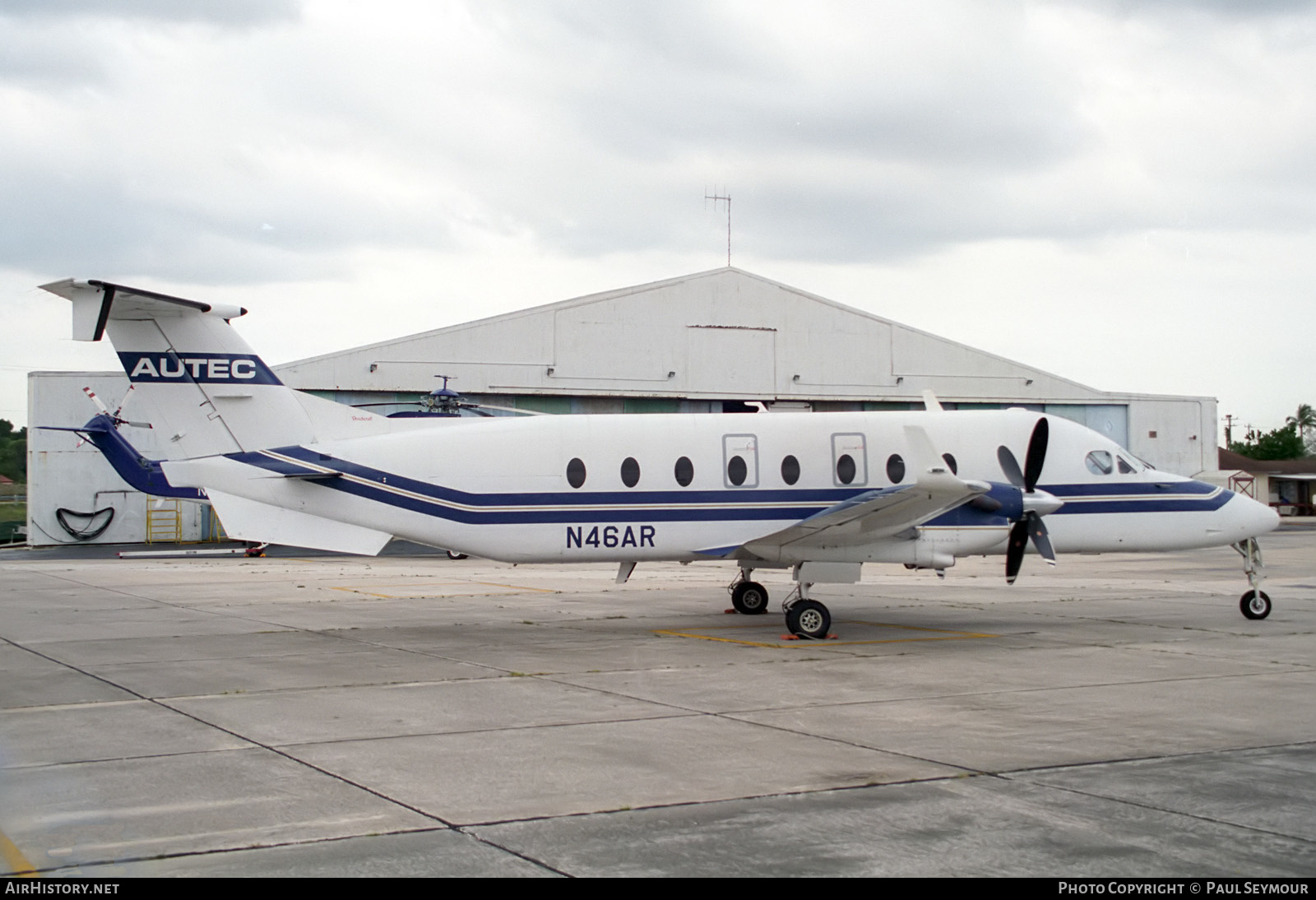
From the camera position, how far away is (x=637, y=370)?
52125 mm

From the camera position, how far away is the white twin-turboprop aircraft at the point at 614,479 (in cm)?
1733

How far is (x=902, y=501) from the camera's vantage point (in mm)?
16078

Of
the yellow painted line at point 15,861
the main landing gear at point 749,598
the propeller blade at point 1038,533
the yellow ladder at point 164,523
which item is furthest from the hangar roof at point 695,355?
the yellow painted line at point 15,861

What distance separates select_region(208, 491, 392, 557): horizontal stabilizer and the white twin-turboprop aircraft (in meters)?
0.03

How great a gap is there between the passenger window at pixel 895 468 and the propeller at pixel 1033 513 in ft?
6.39

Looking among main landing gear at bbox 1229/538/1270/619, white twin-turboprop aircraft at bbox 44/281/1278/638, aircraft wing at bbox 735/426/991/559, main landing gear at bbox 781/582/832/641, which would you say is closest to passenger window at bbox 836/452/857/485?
white twin-turboprop aircraft at bbox 44/281/1278/638

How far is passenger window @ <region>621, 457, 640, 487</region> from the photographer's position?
18.1 meters

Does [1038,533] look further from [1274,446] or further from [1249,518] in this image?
[1274,446]

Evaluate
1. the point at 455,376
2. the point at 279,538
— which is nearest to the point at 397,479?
the point at 279,538

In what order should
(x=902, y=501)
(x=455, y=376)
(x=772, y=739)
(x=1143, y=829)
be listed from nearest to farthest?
1. (x=1143, y=829)
2. (x=772, y=739)
3. (x=902, y=501)
4. (x=455, y=376)

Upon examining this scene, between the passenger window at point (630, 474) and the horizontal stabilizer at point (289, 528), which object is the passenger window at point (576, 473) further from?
the horizontal stabilizer at point (289, 528)

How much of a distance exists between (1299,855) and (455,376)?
4574 centimetres

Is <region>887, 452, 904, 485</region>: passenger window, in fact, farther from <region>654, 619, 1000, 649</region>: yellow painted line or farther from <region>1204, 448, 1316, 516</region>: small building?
<region>1204, 448, 1316, 516</region>: small building

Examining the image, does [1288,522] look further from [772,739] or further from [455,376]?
[772,739]
